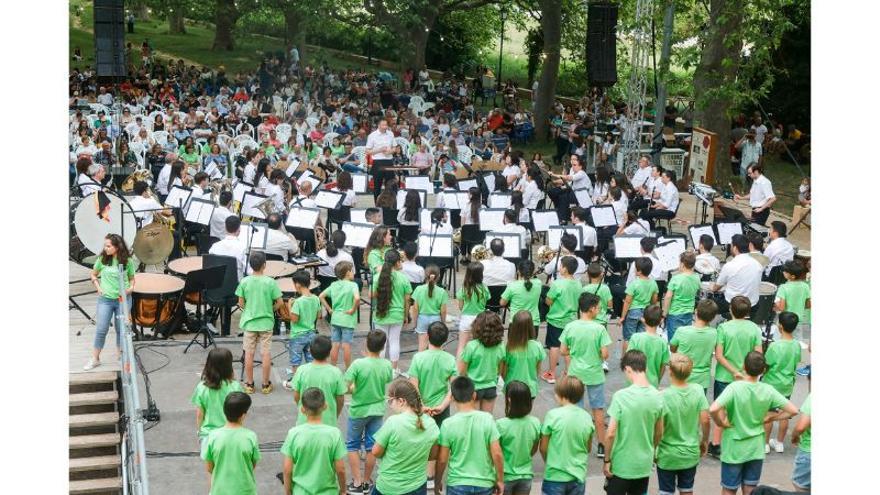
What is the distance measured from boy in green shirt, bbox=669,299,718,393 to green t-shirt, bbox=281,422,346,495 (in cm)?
381

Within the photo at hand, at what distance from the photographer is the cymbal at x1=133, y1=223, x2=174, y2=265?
14438 millimetres

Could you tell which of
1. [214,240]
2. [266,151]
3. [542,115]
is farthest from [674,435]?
[542,115]

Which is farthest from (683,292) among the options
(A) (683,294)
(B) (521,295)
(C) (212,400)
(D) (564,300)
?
(C) (212,400)

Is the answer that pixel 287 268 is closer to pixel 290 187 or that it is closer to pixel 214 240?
pixel 214 240

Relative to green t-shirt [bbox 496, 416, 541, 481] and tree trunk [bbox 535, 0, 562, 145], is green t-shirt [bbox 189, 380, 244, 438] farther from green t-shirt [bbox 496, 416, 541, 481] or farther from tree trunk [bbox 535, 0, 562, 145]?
tree trunk [bbox 535, 0, 562, 145]

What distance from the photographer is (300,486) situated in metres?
7.80

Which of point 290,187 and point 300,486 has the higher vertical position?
point 290,187

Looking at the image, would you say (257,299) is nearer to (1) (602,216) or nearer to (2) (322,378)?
(2) (322,378)

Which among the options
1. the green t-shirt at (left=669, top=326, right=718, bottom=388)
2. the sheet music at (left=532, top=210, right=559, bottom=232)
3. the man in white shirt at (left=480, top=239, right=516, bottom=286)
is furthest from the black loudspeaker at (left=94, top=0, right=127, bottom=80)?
the green t-shirt at (left=669, top=326, right=718, bottom=388)

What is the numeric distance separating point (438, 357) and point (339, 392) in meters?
0.84

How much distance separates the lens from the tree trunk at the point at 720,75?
21875 millimetres

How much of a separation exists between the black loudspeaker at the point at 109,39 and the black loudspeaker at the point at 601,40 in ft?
33.0

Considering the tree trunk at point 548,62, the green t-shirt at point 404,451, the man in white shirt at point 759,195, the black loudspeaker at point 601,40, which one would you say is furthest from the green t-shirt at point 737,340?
the tree trunk at point 548,62

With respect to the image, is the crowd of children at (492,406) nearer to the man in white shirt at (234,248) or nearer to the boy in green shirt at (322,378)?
the boy in green shirt at (322,378)
